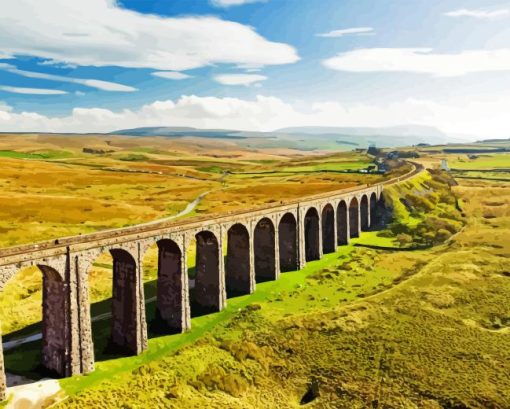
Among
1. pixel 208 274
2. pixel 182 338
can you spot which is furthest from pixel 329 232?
pixel 182 338

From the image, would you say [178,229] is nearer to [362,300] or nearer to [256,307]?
[256,307]

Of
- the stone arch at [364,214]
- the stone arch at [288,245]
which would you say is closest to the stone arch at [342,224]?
the stone arch at [364,214]

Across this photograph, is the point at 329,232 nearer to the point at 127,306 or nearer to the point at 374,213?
the point at 374,213

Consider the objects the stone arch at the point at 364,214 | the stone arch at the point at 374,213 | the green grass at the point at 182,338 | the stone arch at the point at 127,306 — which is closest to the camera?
the green grass at the point at 182,338

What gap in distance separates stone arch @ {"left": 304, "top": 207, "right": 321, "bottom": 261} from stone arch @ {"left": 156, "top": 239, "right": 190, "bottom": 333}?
3398 cm

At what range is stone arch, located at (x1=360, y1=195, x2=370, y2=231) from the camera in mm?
100375

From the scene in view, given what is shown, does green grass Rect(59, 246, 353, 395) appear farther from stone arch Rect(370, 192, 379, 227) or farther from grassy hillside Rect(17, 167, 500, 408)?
stone arch Rect(370, 192, 379, 227)

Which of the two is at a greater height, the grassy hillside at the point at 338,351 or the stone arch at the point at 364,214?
the stone arch at the point at 364,214

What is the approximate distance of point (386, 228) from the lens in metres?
101

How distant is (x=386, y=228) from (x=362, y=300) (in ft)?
159

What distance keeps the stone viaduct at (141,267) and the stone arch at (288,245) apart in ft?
0.54

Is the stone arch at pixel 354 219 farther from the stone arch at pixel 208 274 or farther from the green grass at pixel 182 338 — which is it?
the stone arch at pixel 208 274

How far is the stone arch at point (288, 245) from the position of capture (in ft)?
227

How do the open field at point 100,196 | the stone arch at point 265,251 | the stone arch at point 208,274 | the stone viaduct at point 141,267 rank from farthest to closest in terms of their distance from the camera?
the open field at point 100,196
the stone arch at point 265,251
the stone arch at point 208,274
the stone viaduct at point 141,267
